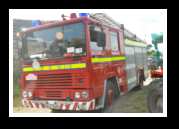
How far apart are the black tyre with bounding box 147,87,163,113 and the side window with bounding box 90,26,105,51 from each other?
3.86ft

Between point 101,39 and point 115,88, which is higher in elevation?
point 101,39

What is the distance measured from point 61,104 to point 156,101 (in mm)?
1605

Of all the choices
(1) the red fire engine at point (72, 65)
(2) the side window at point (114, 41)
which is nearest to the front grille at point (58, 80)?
(1) the red fire engine at point (72, 65)

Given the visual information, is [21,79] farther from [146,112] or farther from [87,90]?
[146,112]

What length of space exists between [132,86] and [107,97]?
661mm

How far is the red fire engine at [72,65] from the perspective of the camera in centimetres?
467

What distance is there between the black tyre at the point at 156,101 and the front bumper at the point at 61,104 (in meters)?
1.03

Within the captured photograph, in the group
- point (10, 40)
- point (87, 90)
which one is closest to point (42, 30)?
point (10, 40)

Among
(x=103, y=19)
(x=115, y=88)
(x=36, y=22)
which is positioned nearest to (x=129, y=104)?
(x=115, y=88)

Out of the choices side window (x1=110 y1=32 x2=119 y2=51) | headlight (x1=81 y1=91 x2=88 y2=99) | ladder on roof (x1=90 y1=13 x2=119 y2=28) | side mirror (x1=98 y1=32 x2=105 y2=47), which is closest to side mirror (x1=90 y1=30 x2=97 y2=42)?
side mirror (x1=98 y1=32 x2=105 y2=47)

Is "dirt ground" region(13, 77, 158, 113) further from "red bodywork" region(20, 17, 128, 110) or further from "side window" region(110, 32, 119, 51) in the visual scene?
"side window" region(110, 32, 119, 51)

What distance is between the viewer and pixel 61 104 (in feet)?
15.9

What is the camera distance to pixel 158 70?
5.12m

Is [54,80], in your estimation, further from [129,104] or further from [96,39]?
[129,104]
